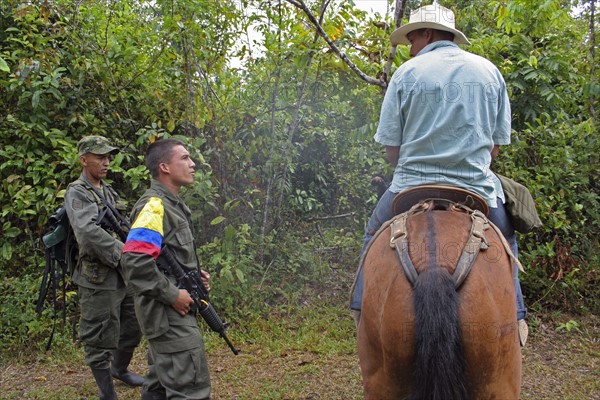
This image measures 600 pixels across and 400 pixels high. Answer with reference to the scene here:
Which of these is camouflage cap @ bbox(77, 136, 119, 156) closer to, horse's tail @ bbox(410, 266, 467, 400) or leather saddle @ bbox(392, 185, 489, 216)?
leather saddle @ bbox(392, 185, 489, 216)

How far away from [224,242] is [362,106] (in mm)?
2296

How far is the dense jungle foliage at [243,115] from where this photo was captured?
609cm

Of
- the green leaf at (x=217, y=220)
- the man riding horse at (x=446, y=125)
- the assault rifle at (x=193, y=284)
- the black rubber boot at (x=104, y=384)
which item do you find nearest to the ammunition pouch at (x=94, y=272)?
the black rubber boot at (x=104, y=384)

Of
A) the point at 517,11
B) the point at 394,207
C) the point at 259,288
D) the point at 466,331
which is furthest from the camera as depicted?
the point at 259,288

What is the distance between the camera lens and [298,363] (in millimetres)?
5312

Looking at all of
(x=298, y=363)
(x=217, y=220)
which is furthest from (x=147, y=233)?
(x=217, y=220)

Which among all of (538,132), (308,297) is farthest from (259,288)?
(538,132)

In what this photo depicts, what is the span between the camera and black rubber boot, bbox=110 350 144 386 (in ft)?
16.0

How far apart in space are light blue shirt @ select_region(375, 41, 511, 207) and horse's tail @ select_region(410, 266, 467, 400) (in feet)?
2.17

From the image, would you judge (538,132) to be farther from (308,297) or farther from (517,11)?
(308,297)

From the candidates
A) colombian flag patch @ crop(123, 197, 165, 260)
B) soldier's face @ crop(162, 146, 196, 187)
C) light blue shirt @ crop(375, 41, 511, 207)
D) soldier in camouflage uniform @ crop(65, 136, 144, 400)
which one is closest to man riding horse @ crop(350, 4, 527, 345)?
light blue shirt @ crop(375, 41, 511, 207)

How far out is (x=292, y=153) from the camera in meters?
6.80

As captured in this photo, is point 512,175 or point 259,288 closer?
point 512,175

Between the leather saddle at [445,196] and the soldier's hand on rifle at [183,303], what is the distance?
1.35m
